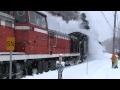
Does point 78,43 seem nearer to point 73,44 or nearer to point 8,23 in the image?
point 73,44

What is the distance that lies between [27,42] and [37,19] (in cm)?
213

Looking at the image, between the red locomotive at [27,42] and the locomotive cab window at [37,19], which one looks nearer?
the red locomotive at [27,42]

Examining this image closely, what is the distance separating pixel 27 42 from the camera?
14.6 m

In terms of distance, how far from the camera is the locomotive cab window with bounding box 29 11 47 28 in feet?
49.7

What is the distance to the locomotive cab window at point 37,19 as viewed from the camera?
596 inches

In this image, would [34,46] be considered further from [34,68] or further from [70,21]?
[70,21]

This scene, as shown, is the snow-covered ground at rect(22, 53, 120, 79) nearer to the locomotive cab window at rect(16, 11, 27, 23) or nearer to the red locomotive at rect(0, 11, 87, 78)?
the red locomotive at rect(0, 11, 87, 78)

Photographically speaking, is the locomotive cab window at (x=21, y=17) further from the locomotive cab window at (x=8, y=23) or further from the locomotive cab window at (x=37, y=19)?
the locomotive cab window at (x=8, y=23)

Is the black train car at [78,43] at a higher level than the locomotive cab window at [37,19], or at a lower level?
lower

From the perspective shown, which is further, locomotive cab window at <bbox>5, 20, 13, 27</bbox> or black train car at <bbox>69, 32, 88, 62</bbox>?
black train car at <bbox>69, 32, 88, 62</bbox>

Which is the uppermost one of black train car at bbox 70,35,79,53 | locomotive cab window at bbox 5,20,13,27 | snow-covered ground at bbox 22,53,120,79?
locomotive cab window at bbox 5,20,13,27

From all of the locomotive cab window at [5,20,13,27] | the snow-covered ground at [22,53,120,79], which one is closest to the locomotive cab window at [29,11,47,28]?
the locomotive cab window at [5,20,13,27]

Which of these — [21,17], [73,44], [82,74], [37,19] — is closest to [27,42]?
[21,17]

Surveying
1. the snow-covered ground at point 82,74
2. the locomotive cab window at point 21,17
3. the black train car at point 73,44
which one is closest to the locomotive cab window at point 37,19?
the locomotive cab window at point 21,17
